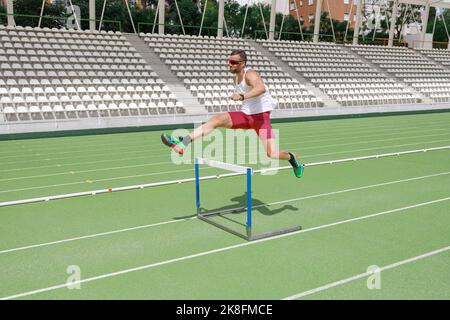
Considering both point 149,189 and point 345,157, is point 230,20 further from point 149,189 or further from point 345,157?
point 149,189

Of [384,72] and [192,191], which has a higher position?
[384,72]

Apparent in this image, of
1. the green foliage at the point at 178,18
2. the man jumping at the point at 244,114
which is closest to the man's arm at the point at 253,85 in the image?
the man jumping at the point at 244,114

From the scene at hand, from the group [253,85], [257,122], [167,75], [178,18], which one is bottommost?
[167,75]

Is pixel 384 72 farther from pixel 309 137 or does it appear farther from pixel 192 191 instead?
pixel 192 191

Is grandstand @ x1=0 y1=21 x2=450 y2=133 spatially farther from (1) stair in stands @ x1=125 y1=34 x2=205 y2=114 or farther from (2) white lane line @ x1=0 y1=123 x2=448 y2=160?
(2) white lane line @ x1=0 y1=123 x2=448 y2=160

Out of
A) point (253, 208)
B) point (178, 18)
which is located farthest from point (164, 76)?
point (178, 18)

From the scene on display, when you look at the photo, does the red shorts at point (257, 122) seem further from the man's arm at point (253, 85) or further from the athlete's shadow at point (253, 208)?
the athlete's shadow at point (253, 208)

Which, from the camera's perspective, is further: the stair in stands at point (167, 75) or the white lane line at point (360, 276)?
the stair in stands at point (167, 75)

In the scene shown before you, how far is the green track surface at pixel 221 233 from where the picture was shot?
3.70 m

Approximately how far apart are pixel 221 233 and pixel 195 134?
1139mm

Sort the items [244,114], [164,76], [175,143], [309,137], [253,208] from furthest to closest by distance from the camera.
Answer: [164,76] → [309,137] → [253,208] → [244,114] → [175,143]

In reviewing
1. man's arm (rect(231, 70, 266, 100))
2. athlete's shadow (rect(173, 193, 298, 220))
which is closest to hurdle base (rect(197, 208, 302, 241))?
athlete's shadow (rect(173, 193, 298, 220))

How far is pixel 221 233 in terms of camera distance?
506cm

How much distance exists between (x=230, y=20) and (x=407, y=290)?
51.2 m
